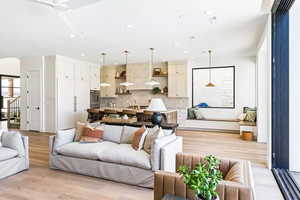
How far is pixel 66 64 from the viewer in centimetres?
774

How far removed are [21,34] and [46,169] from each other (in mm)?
3311

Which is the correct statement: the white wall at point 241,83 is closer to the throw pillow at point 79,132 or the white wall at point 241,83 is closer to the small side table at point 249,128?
the small side table at point 249,128

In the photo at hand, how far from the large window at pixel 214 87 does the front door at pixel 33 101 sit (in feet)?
19.8

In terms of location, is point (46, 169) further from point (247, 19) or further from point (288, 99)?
point (247, 19)

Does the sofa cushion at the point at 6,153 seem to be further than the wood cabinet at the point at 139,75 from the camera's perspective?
No

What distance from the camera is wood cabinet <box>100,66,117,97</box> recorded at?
9.84m

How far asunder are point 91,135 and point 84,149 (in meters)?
0.43

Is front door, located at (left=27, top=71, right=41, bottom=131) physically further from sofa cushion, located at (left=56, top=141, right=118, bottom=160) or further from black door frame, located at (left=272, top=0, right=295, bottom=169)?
black door frame, located at (left=272, top=0, right=295, bottom=169)

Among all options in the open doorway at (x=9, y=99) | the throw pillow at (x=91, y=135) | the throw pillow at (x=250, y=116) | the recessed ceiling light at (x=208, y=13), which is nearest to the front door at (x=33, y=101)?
the open doorway at (x=9, y=99)

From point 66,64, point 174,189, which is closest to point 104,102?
point 66,64

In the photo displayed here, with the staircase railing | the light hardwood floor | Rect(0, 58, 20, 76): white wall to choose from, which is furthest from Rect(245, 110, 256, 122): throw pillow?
Rect(0, 58, 20, 76): white wall

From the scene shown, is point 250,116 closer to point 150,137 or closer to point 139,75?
point 139,75

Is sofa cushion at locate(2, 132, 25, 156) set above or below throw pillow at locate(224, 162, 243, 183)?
below

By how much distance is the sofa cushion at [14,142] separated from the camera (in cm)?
356
